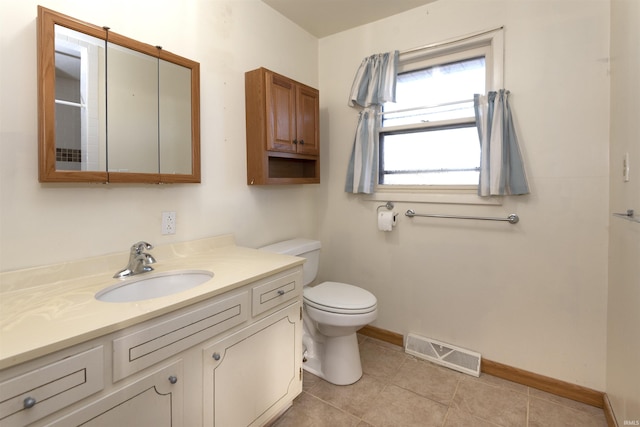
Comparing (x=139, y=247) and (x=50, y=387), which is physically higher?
(x=139, y=247)

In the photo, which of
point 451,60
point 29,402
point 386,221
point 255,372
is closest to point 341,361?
point 255,372

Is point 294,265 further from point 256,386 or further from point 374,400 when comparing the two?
point 374,400

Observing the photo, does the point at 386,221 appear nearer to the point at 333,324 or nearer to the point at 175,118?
the point at 333,324

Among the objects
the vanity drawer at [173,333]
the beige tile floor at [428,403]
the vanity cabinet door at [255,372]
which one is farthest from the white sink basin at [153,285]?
the beige tile floor at [428,403]

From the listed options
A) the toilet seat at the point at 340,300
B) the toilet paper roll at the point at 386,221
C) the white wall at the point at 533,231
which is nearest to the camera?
the white wall at the point at 533,231

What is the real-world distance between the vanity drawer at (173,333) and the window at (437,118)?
1.50m

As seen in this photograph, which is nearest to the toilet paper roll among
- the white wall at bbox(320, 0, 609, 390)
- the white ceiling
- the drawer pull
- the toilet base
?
the white wall at bbox(320, 0, 609, 390)

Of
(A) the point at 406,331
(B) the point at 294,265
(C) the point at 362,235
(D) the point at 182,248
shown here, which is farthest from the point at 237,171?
(A) the point at 406,331

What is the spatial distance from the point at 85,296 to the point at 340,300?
1.22m

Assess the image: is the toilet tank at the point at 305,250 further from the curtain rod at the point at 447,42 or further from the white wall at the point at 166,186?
the curtain rod at the point at 447,42

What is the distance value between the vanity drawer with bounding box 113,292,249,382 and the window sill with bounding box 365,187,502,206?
136 centimetres

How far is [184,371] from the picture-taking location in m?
1.09

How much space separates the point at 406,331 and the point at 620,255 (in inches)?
52.0

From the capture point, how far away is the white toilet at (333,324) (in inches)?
69.6
